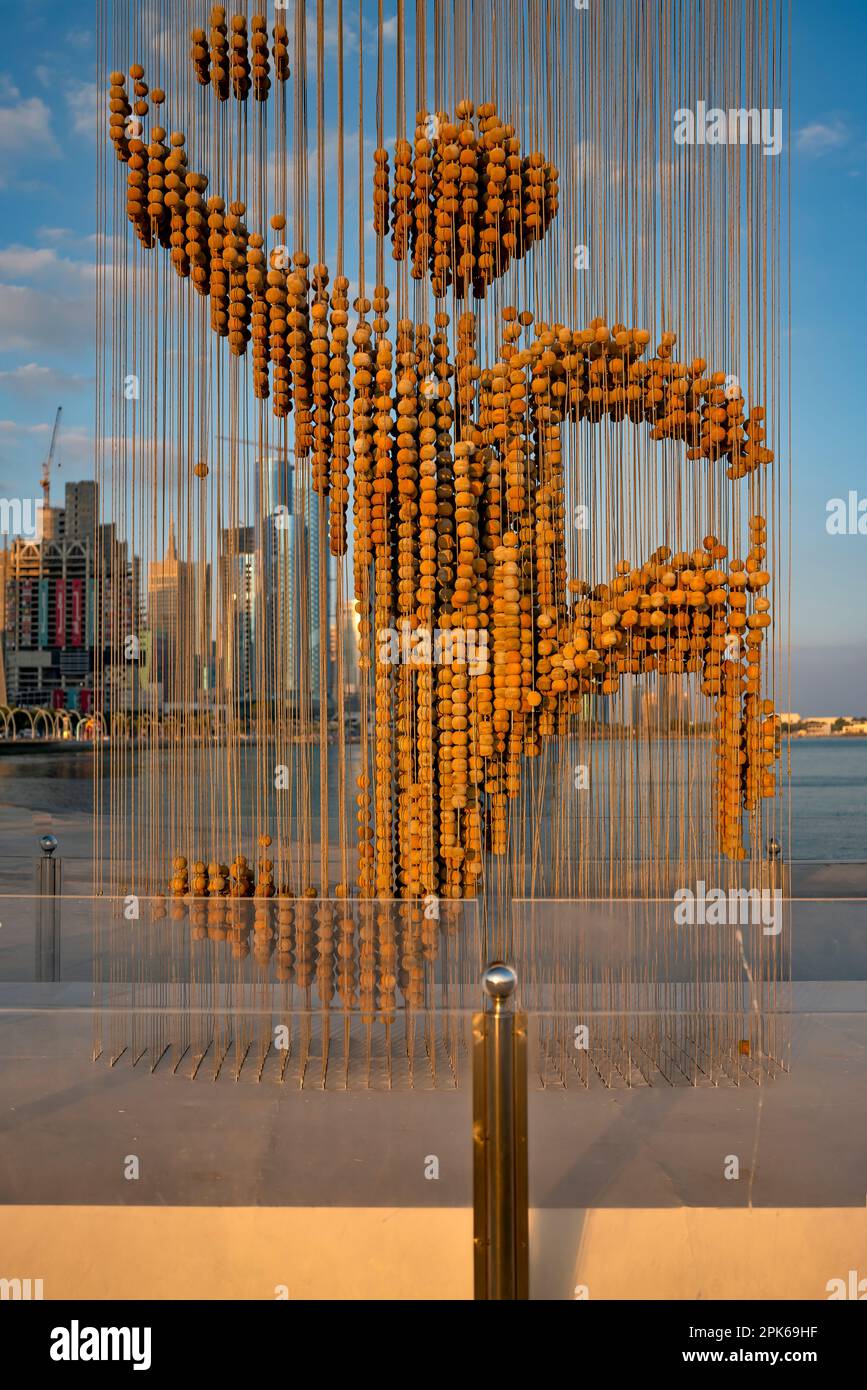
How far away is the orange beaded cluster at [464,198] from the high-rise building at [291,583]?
2.80ft

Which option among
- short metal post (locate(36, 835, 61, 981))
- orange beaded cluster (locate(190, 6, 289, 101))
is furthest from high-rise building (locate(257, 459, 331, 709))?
orange beaded cluster (locate(190, 6, 289, 101))

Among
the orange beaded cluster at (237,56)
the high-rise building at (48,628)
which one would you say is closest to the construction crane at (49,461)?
the high-rise building at (48,628)

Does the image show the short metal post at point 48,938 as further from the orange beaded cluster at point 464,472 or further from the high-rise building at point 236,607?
the orange beaded cluster at point 464,472

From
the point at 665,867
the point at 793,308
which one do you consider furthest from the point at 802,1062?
the point at 793,308

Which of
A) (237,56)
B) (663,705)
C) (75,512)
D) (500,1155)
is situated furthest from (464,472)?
(75,512)

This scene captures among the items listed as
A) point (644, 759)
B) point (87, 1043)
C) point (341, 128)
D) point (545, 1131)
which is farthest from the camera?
point (644, 759)

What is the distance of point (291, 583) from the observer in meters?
3.50

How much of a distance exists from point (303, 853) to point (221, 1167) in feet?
3.61

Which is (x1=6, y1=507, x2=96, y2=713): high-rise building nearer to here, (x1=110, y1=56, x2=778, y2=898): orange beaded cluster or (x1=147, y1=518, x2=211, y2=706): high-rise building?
(x1=147, y1=518, x2=211, y2=706): high-rise building

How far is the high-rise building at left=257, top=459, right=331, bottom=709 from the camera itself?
11.2 ft

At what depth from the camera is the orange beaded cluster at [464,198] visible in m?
3.31

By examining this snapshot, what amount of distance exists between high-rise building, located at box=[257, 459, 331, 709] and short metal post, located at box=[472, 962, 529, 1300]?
5.13ft

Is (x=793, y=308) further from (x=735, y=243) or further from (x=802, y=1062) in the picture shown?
(x=802, y=1062)

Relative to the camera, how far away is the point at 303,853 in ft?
11.2
